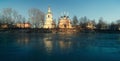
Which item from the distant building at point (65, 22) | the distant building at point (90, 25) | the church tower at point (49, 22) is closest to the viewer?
the distant building at point (90, 25)

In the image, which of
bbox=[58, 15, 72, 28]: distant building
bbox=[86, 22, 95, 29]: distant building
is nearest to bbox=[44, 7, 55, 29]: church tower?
bbox=[58, 15, 72, 28]: distant building

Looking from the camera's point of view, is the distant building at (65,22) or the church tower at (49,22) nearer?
the distant building at (65,22)

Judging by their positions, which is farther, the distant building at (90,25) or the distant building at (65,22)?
the distant building at (65,22)

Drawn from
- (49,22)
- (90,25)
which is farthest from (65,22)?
(90,25)

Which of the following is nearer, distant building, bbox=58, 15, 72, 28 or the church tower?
distant building, bbox=58, 15, 72, 28

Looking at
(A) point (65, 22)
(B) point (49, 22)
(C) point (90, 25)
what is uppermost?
(B) point (49, 22)

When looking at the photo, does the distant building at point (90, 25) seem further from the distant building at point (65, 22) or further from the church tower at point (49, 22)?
the church tower at point (49, 22)

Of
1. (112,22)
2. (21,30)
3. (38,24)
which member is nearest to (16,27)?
(21,30)

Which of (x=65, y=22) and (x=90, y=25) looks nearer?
(x=90, y=25)

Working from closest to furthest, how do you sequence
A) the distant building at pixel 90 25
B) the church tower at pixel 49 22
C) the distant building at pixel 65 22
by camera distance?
1. the distant building at pixel 90 25
2. the distant building at pixel 65 22
3. the church tower at pixel 49 22

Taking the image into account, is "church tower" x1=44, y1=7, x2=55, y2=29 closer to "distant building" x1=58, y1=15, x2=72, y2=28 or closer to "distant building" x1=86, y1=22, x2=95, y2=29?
"distant building" x1=58, y1=15, x2=72, y2=28

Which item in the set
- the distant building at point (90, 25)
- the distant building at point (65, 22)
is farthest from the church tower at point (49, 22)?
the distant building at point (90, 25)

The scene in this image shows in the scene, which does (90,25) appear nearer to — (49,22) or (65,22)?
(65,22)

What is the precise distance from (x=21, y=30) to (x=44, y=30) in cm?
943
